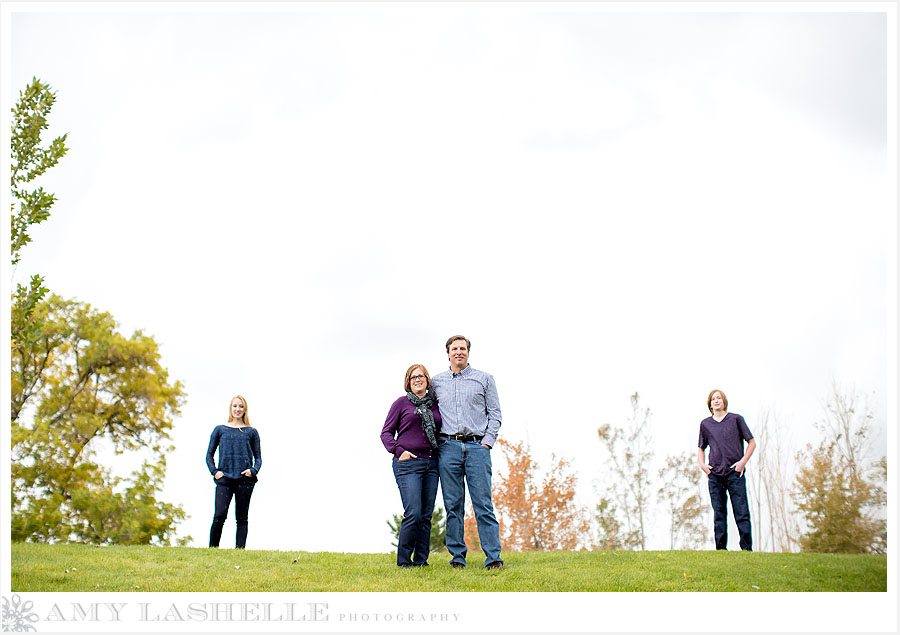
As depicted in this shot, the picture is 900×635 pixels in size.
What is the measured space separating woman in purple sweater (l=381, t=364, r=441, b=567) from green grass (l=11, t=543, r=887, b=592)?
26 cm

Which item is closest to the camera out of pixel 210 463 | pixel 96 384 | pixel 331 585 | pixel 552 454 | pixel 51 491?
A: pixel 331 585

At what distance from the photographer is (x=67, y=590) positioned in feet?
19.6

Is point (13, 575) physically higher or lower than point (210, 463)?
lower

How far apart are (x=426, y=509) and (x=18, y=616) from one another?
3211mm

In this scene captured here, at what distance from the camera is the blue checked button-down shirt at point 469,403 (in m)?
6.48

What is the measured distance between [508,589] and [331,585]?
1.42 meters

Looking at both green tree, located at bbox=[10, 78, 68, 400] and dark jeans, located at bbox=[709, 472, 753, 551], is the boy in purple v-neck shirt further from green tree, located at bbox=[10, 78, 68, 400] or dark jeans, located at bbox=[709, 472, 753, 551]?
green tree, located at bbox=[10, 78, 68, 400]

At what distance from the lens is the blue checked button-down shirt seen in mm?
6477

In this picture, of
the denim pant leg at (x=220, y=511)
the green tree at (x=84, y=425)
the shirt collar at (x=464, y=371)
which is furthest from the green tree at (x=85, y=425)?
the shirt collar at (x=464, y=371)

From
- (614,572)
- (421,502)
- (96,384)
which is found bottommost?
(614,572)

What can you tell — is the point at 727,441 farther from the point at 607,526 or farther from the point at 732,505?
the point at 607,526

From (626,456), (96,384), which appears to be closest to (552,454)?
(626,456)

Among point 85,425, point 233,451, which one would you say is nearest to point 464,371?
point 233,451

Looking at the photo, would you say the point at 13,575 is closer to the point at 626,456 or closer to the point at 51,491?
the point at 51,491
